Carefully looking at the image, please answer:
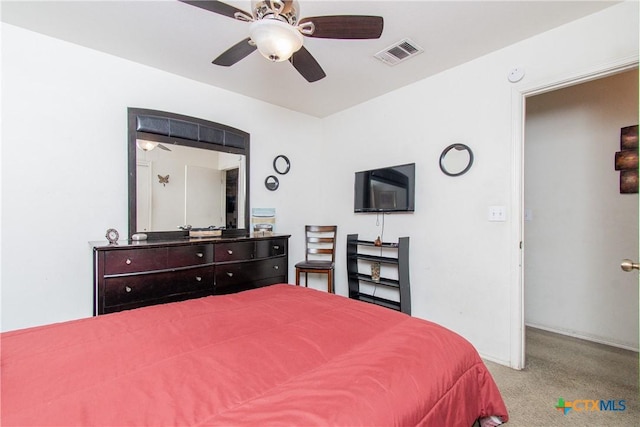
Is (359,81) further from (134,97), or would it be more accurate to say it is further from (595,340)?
(595,340)

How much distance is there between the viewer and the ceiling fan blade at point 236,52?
1729mm

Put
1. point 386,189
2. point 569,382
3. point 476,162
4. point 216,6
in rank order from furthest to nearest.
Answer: point 386,189 < point 476,162 < point 569,382 < point 216,6

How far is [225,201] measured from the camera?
123 inches

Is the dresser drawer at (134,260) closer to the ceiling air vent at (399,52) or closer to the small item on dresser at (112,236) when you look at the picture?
the small item on dresser at (112,236)

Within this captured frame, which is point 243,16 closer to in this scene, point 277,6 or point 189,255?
point 277,6

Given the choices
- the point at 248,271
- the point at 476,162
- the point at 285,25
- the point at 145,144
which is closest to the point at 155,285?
the point at 248,271

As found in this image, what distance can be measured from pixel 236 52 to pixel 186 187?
1.53 meters

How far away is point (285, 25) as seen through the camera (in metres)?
→ 1.43

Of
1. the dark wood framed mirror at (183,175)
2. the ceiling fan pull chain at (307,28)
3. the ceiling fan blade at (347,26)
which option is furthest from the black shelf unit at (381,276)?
the ceiling fan pull chain at (307,28)

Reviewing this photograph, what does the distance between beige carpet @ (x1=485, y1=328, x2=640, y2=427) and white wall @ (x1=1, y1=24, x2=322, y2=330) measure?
3215 millimetres

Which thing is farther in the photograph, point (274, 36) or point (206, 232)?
point (206, 232)

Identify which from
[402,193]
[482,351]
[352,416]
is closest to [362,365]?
[352,416]

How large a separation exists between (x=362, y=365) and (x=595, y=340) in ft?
10.4

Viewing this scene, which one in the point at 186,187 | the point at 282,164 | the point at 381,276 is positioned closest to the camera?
the point at 186,187
